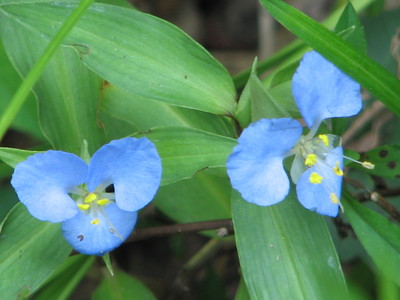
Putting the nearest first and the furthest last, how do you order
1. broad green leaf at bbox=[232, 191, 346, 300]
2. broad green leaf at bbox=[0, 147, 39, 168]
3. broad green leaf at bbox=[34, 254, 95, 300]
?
broad green leaf at bbox=[0, 147, 39, 168] → broad green leaf at bbox=[232, 191, 346, 300] → broad green leaf at bbox=[34, 254, 95, 300]

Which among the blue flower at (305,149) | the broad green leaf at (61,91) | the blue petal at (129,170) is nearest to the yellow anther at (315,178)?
the blue flower at (305,149)

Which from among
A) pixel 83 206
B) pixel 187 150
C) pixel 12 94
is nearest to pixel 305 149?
pixel 187 150

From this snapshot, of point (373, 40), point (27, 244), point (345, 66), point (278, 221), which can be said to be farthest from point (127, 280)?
point (373, 40)

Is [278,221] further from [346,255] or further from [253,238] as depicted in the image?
[346,255]

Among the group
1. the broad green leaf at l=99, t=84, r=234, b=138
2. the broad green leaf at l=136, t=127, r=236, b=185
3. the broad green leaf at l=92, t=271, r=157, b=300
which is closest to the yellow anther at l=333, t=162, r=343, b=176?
the broad green leaf at l=136, t=127, r=236, b=185

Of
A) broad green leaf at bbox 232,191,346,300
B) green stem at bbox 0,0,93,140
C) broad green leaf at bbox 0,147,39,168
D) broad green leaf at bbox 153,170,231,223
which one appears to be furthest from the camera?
broad green leaf at bbox 153,170,231,223

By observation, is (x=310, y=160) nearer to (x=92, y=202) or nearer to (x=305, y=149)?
(x=305, y=149)

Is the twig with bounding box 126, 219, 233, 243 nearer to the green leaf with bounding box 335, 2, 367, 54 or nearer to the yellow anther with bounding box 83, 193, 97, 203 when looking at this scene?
the yellow anther with bounding box 83, 193, 97, 203
